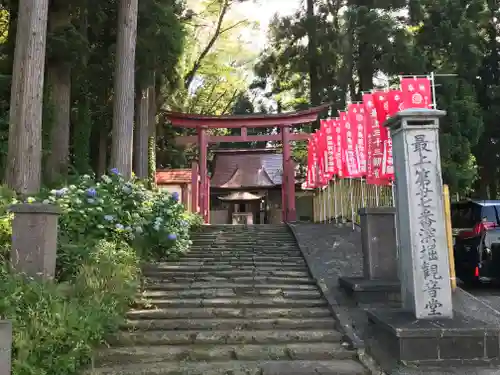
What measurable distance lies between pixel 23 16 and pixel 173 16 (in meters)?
6.29

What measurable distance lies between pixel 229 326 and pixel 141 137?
10513mm

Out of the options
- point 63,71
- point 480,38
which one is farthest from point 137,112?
point 480,38

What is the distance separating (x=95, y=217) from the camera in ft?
24.6

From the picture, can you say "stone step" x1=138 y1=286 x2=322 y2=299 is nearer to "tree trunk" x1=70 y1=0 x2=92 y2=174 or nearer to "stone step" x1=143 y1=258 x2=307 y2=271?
"stone step" x1=143 y1=258 x2=307 y2=271

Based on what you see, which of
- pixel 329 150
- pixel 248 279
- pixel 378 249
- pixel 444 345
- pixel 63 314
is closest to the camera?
pixel 444 345

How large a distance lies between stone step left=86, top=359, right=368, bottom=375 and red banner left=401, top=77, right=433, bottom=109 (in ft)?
24.1

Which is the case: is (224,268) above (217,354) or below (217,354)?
above

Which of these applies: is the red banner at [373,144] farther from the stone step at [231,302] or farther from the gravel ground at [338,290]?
the stone step at [231,302]

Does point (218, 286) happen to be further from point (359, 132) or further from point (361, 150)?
point (359, 132)

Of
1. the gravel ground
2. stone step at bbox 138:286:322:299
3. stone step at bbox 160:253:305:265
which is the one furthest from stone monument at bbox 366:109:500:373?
stone step at bbox 160:253:305:265

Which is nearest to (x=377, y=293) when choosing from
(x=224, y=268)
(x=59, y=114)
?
(x=224, y=268)

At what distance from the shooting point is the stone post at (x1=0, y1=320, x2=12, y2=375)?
11.4ft

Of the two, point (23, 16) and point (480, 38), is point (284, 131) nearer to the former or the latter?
point (480, 38)

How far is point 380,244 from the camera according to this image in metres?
6.81
